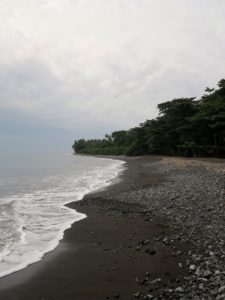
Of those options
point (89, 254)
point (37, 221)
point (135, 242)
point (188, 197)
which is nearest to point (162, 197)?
point (188, 197)

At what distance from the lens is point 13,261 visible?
859 centimetres

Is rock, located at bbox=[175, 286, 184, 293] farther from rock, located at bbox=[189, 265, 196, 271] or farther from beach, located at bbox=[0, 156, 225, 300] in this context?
rock, located at bbox=[189, 265, 196, 271]

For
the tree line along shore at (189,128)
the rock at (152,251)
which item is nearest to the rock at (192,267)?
the rock at (152,251)

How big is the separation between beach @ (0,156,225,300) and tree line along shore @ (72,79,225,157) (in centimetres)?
3645

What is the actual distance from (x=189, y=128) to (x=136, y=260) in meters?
50.6

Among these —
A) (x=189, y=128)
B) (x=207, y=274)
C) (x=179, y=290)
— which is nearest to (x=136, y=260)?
(x=207, y=274)

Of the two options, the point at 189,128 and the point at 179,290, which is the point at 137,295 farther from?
the point at 189,128

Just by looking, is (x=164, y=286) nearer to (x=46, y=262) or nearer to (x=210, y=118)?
(x=46, y=262)

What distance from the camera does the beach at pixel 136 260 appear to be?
6531mm

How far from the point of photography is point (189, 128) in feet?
188

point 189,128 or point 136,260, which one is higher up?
point 189,128

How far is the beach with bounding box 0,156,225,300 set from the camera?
6.53 m

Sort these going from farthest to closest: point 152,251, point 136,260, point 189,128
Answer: point 189,128 < point 152,251 < point 136,260

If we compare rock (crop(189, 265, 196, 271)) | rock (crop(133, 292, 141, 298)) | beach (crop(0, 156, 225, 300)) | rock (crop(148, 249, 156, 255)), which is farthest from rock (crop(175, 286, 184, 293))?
rock (crop(148, 249, 156, 255))
